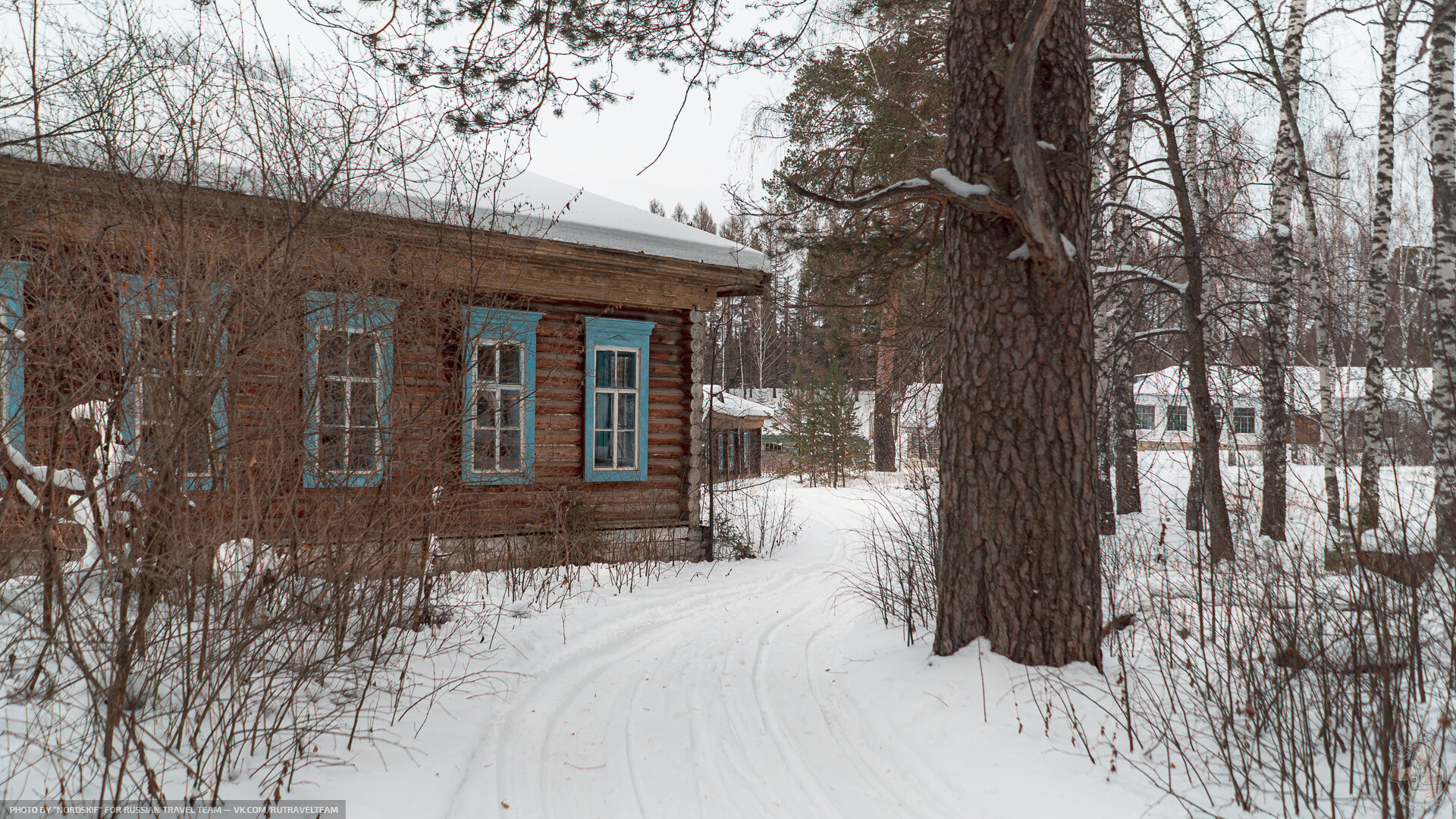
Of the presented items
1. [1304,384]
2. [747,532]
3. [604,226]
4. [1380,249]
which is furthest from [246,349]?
[1304,384]

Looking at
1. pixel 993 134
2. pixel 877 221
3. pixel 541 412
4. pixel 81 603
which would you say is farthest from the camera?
pixel 541 412

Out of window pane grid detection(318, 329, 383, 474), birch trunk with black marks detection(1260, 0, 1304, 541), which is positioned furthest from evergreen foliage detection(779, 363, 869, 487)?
window pane grid detection(318, 329, 383, 474)

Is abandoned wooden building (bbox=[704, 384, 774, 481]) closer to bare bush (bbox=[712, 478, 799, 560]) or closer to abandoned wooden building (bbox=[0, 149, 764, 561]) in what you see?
bare bush (bbox=[712, 478, 799, 560])

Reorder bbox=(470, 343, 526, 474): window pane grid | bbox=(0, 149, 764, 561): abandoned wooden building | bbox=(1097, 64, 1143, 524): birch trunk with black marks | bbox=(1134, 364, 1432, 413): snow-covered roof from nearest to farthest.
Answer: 1. bbox=(1134, 364, 1432, 413): snow-covered roof
2. bbox=(0, 149, 764, 561): abandoned wooden building
3. bbox=(470, 343, 526, 474): window pane grid
4. bbox=(1097, 64, 1143, 524): birch trunk with black marks

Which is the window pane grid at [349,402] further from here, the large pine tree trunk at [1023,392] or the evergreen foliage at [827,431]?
the evergreen foliage at [827,431]

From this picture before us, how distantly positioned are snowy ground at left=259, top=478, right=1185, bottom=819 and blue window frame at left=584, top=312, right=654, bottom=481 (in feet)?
13.4

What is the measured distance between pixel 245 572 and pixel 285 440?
0.61 metres

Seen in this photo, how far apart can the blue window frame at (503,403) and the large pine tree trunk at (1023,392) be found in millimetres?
2924

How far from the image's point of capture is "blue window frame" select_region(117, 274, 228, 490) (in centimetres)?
294

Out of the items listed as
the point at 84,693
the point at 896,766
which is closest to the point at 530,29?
the point at 84,693

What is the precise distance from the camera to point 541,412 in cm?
934

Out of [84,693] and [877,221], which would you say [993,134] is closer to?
[877,221]

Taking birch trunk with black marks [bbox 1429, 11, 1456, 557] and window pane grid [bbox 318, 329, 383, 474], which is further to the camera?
birch trunk with black marks [bbox 1429, 11, 1456, 557]

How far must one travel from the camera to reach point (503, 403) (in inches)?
238
